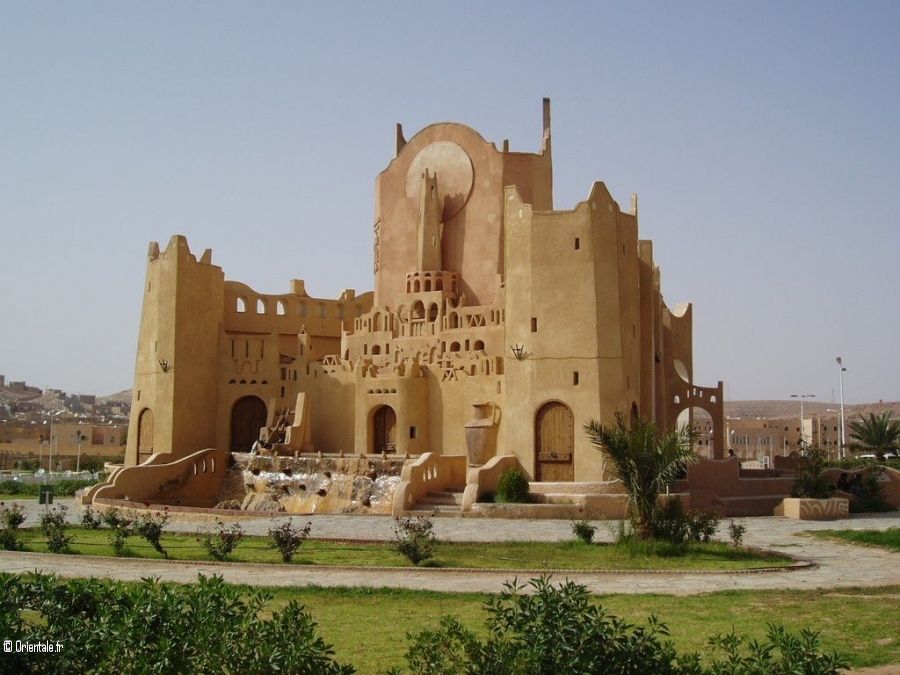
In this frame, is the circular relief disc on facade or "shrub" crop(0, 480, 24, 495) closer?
the circular relief disc on facade

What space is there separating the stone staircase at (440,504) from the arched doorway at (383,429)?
4.00 m

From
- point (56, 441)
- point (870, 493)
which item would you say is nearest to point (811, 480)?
point (870, 493)

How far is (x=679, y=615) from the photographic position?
11094 millimetres

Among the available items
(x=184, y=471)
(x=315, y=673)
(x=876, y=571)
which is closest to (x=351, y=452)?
(x=184, y=471)

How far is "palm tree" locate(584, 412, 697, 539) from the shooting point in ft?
58.2

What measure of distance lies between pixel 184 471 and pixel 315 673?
24.9 meters

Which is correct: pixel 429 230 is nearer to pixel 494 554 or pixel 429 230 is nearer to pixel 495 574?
pixel 494 554

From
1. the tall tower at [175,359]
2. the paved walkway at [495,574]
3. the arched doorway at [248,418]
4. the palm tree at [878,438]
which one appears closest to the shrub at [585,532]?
the paved walkway at [495,574]

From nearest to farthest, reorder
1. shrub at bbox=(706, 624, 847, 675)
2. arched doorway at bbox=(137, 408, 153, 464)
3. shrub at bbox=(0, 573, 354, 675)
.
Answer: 1. shrub at bbox=(706, 624, 847, 675)
2. shrub at bbox=(0, 573, 354, 675)
3. arched doorway at bbox=(137, 408, 153, 464)

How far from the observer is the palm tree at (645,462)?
1775 centimetres

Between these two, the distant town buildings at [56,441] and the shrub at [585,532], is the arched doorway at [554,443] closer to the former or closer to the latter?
the shrub at [585,532]

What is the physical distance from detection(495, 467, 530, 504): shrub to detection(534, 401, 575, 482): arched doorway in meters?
1.35

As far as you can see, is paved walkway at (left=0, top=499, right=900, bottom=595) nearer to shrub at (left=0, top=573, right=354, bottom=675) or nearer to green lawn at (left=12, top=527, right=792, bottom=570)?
green lawn at (left=12, top=527, right=792, bottom=570)

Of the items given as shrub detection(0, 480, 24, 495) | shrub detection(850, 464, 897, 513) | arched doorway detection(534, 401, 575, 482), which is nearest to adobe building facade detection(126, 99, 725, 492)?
arched doorway detection(534, 401, 575, 482)
